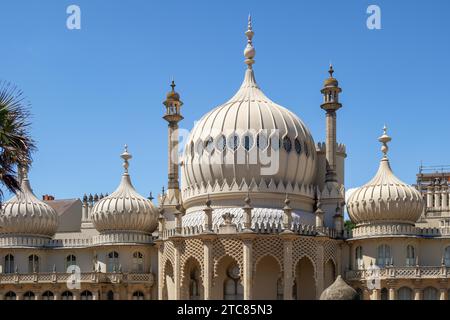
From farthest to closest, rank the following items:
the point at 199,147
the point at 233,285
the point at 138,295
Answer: the point at 138,295 < the point at 199,147 < the point at 233,285

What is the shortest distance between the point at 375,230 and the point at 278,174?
720cm

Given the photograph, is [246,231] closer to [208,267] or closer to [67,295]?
[208,267]

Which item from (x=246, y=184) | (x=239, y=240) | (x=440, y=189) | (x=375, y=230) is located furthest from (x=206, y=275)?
(x=440, y=189)

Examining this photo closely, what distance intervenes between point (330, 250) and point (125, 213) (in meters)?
14.5

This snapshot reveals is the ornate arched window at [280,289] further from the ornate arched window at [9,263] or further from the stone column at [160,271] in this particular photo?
the ornate arched window at [9,263]

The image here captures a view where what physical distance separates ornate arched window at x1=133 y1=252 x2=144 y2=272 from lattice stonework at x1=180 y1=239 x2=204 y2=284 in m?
6.50

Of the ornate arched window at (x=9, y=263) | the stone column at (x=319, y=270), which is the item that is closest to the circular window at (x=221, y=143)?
the stone column at (x=319, y=270)

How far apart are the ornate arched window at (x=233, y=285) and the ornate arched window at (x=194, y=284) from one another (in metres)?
2.03

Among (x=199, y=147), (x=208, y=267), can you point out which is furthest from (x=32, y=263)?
(x=208, y=267)

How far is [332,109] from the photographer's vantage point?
63875 millimetres

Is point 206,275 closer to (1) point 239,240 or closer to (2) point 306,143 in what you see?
(1) point 239,240

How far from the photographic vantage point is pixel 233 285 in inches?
2269

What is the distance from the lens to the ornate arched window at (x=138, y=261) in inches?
2475

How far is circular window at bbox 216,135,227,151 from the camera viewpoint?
59.3m
